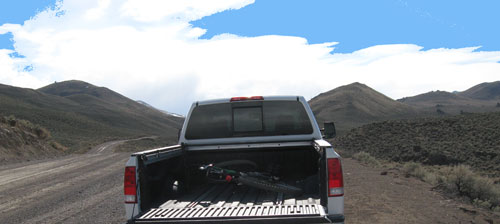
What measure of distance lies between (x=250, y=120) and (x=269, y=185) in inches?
41.2

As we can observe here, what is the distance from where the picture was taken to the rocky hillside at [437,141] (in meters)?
23.9

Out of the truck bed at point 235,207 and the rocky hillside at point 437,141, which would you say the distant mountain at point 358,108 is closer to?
the rocky hillside at point 437,141

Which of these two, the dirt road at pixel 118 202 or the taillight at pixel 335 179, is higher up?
the taillight at pixel 335 179

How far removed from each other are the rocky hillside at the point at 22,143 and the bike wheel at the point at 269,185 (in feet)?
76.6

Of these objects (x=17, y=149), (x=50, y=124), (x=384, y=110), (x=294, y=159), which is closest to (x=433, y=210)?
(x=294, y=159)

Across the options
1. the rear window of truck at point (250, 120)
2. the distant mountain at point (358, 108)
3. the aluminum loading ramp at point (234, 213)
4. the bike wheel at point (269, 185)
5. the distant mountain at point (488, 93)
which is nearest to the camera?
the aluminum loading ramp at point (234, 213)

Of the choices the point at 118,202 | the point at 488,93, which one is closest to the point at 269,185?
the point at 118,202

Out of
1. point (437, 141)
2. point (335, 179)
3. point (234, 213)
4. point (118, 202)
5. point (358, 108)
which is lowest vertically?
point (437, 141)

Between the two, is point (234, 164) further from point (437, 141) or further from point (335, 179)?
point (437, 141)

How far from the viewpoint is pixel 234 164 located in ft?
19.4

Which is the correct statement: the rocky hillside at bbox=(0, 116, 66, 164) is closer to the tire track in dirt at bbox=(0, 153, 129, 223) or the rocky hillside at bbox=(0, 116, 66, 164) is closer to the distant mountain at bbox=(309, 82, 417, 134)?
the tire track in dirt at bbox=(0, 153, 129, 223)

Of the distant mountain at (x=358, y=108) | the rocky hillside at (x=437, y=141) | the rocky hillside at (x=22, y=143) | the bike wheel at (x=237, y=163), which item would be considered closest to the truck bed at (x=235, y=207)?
the bike wheel at (x=237, y=163)

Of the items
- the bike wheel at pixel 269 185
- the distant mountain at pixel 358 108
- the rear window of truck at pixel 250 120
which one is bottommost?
the bike wheel at pixel 269 185

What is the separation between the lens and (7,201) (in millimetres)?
10445
